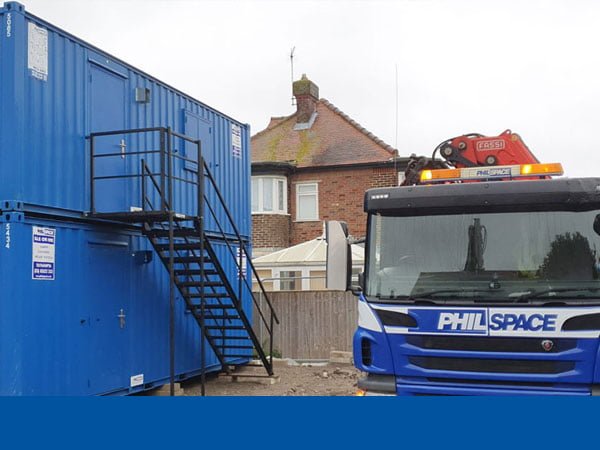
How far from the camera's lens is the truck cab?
5992mm

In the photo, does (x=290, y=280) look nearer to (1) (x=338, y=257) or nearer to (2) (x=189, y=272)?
(2) (x=189, y=272)

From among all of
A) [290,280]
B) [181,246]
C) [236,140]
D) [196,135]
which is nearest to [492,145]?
[181,246]

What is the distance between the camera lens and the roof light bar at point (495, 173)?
23.3 feet

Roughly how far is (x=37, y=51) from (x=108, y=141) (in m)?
1.74

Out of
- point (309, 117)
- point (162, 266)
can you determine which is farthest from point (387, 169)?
point (162, 266)

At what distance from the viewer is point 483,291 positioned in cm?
627

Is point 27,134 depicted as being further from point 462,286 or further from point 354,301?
point 354,301

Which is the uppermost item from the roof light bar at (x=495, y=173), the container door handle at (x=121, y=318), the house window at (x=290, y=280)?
the roof light bar at (x=495, y=173)

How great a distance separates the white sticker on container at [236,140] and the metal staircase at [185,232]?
1.46 m

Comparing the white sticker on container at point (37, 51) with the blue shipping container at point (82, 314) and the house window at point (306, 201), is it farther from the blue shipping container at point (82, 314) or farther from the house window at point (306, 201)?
the house window at point (306, 201)

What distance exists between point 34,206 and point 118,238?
1.88 m

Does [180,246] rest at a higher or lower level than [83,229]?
lower

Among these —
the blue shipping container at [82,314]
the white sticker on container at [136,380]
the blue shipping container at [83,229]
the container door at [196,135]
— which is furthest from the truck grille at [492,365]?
the container door at [196,135]

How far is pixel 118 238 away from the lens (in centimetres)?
1071
